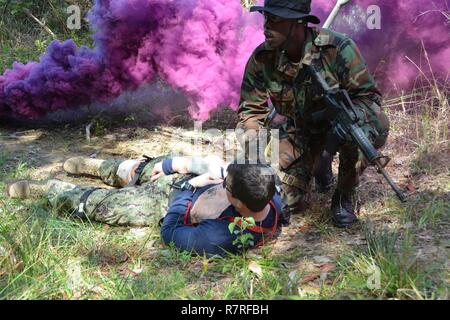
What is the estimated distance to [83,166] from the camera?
389 centimetres

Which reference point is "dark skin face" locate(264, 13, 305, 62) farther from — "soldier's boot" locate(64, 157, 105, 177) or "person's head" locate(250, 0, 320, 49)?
"soldier's boot" locate(64, 157, 105, 177)

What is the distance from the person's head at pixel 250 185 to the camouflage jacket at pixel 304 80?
0.62m

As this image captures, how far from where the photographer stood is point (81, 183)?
3.88 meters

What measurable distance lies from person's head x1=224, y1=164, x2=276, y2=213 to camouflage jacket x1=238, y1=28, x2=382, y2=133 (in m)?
0.62

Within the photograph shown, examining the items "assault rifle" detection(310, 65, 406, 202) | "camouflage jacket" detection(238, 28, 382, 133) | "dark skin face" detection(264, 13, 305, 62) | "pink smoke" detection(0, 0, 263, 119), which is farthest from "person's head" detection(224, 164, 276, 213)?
"pink smoke" detection(0, 0, 263, 119)

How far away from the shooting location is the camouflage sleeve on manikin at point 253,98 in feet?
10.5

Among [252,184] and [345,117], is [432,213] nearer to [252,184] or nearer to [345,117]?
[345,117]

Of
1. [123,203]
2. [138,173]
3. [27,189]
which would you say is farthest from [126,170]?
[27,189]

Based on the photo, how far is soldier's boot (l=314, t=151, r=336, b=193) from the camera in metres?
3.54

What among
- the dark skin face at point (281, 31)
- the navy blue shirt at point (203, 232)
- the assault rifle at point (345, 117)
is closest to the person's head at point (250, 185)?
the navy blue shirt at point (203, 232)

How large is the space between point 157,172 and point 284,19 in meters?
1.31

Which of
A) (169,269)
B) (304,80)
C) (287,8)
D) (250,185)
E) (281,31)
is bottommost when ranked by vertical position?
(169,269)

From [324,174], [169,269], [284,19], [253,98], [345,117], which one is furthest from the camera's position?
[324,174]

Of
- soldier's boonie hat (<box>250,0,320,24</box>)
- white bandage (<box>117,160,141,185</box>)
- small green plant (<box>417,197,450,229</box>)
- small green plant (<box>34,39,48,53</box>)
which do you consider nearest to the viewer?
soldier's boonie hat (<box>250,0,320,24</box>)
